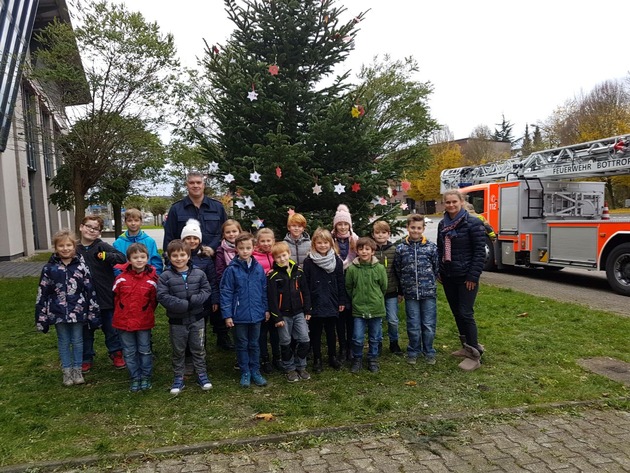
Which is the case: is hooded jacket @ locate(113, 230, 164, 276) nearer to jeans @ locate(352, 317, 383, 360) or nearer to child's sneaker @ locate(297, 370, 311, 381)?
child's sneaker @ locate(297, 370, 311, 381)

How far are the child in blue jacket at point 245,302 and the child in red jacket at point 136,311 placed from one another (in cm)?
72

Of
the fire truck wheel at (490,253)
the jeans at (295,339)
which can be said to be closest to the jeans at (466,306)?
the jeans at (295,339)

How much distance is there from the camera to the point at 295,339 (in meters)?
4.65

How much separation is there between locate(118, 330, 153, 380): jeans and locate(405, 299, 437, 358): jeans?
2782mm

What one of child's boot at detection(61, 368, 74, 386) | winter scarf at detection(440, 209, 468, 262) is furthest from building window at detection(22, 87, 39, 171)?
winter scarf at detection(440, 209, 468, 262)

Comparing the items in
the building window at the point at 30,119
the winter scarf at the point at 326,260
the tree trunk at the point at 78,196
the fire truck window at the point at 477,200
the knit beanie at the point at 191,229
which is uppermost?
the building window at the point at 30,119

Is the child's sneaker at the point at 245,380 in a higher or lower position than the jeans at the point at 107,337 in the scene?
lower

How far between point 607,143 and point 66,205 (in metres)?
19.6

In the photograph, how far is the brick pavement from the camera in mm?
2965

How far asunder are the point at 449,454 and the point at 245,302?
2.21 meters

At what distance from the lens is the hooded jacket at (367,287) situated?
4.73 meters

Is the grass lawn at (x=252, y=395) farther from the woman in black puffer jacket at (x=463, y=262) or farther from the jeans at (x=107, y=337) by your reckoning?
the woman in black puffer jacket at (x=463, y=262)

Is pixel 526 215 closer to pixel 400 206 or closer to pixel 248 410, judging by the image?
pixel 400 206

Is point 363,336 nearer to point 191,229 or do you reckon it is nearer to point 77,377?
point 191,229
